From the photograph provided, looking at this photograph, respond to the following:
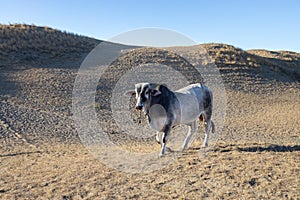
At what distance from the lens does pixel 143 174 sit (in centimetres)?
772

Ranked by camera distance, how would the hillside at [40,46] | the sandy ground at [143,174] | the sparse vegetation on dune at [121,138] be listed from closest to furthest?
the sandy ground at [143,174] → the sparse vegetation on dune at [121,138] → the hillside at [40,46]

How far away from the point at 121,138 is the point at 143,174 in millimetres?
6989

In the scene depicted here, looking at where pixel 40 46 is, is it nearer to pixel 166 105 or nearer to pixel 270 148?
pixel 166 105

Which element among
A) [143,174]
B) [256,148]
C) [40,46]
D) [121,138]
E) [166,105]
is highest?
[40,46]

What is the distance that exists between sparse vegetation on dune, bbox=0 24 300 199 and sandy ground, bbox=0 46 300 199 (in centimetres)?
2

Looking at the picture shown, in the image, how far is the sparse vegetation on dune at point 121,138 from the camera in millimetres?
6914

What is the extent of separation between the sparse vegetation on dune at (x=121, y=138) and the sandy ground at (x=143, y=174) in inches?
0.9

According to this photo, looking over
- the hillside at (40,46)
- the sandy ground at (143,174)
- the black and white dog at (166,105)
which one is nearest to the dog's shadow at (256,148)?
the sandy ground at (143,174)

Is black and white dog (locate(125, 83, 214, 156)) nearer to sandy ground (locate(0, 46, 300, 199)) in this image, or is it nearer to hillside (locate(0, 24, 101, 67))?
sandy ground (locate(0, 46, 300, 199))

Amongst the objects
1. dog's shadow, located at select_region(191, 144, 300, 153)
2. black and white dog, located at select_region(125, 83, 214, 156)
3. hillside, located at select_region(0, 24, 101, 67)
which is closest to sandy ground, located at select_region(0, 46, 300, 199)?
dog's shadow, located at select_region(191, 144, 300, 153)

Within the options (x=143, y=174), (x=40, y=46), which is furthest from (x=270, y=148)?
(x=40, y=46)

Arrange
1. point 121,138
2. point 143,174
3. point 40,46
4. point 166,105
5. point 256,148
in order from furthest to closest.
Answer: point 40,46 < point 121,138 < point 256,148 < point 166,105 < point 143,174

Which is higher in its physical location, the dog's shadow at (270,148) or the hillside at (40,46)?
the hillside at (40,46)

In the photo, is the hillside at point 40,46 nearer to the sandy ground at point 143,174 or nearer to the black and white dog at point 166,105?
the sandy ground at point 143,174
